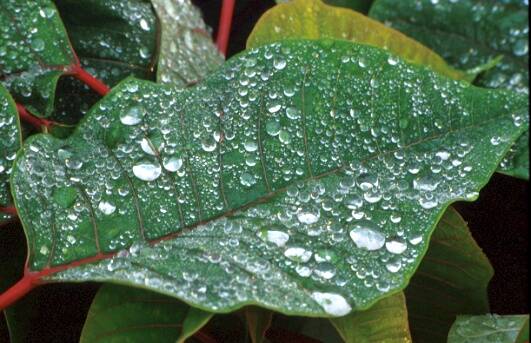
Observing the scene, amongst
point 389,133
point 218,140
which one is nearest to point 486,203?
point 389,133

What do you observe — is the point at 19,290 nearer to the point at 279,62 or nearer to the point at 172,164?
the point at 172,164

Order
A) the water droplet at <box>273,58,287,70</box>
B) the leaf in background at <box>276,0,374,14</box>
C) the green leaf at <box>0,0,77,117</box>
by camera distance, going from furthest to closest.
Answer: the leaf in background at <box>276,0,374,14</box>
the green leaf at <box>0,0,77,117</box>
the water droplet at <box>273,58,287,70</box>

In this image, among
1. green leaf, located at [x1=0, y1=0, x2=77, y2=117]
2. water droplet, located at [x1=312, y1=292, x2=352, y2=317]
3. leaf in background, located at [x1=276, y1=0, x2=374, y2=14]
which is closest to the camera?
water droplet, located at [x1=312, y1=292, x2=352, y2=317]

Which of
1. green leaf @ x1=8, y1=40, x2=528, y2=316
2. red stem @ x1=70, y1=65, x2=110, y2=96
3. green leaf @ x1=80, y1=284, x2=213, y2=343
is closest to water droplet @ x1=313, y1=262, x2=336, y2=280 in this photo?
green leaf @ x1=8, y1=40, x2=528, y2=316

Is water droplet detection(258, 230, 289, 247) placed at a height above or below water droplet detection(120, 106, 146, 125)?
below

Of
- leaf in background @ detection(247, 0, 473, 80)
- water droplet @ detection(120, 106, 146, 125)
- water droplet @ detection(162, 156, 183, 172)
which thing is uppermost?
leaf in background @ detection(247, 0, 473, 80)

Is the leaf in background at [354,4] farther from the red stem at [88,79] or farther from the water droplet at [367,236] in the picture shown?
the water droplet at [367,236]

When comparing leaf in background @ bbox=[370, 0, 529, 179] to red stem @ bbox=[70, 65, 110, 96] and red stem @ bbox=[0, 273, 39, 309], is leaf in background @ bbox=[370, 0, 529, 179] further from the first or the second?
red stem @ bbox=[0, 273, 39, 309]

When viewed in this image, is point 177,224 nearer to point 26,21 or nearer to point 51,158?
point 51,158
